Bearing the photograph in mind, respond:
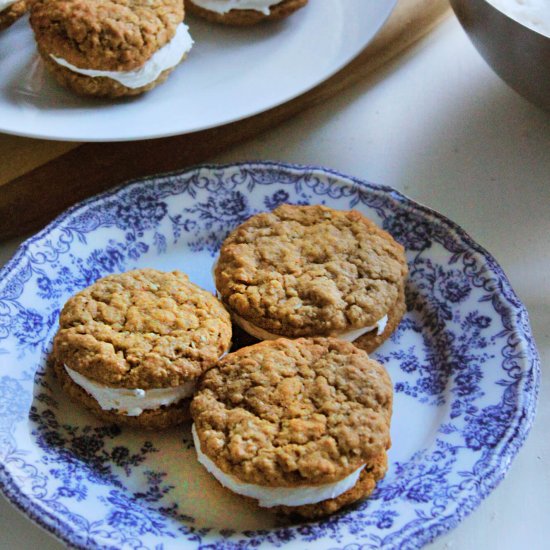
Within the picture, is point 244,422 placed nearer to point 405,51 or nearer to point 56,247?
point 56,247

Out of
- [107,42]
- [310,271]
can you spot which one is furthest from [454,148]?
[107,42]

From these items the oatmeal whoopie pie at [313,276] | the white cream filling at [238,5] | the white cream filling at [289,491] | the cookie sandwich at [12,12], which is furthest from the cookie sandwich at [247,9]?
the white cream filling at [289,491]

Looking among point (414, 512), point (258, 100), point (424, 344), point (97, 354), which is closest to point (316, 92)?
point (258, 100)

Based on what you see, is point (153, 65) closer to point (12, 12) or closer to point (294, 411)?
point (12, 12)

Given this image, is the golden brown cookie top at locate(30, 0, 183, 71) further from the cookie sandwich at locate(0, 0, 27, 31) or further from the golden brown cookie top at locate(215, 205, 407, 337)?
the golden brown cookie top at locate(215, 205, 407, 337)


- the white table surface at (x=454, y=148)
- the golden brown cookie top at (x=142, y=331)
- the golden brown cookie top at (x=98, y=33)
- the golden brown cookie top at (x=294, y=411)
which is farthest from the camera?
the white table surface at (x=454, y=148)

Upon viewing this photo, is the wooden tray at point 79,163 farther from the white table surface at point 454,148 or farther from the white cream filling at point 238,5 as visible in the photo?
the white cream filling at point 238,5
